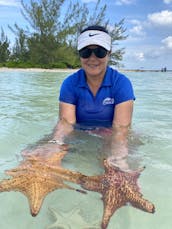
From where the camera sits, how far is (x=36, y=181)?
2.42 meters

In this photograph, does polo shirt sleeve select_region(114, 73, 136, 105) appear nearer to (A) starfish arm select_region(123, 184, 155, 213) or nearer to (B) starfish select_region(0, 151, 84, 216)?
(B) starfish select_region(0, 151, 84, 216)

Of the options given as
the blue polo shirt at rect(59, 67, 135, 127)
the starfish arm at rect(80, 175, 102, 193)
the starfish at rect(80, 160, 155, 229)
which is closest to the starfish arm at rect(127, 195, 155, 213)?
the starfish at rect(80, 160, 155, 229)

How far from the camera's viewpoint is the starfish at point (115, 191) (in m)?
2.22

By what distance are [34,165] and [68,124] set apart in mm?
1480

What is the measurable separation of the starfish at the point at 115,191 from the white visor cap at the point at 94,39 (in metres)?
1.58

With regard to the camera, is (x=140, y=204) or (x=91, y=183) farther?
(x=91, y=183)

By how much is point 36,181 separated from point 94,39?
1876 mm

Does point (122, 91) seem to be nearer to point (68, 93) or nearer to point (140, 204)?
point (68, 93)

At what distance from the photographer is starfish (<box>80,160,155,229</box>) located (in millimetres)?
2225

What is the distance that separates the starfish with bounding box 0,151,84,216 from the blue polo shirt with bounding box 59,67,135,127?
4.70 ft

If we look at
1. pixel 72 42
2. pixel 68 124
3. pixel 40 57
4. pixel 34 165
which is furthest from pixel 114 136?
pixel 72 42

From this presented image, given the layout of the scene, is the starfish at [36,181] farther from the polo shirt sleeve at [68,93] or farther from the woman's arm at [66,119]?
the polo shirt sleeve at [68,93]

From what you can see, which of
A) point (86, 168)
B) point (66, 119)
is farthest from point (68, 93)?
point (86, 168)

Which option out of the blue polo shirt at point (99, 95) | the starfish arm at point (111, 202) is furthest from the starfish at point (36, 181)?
the blue polo shirt at point (99, 95)
